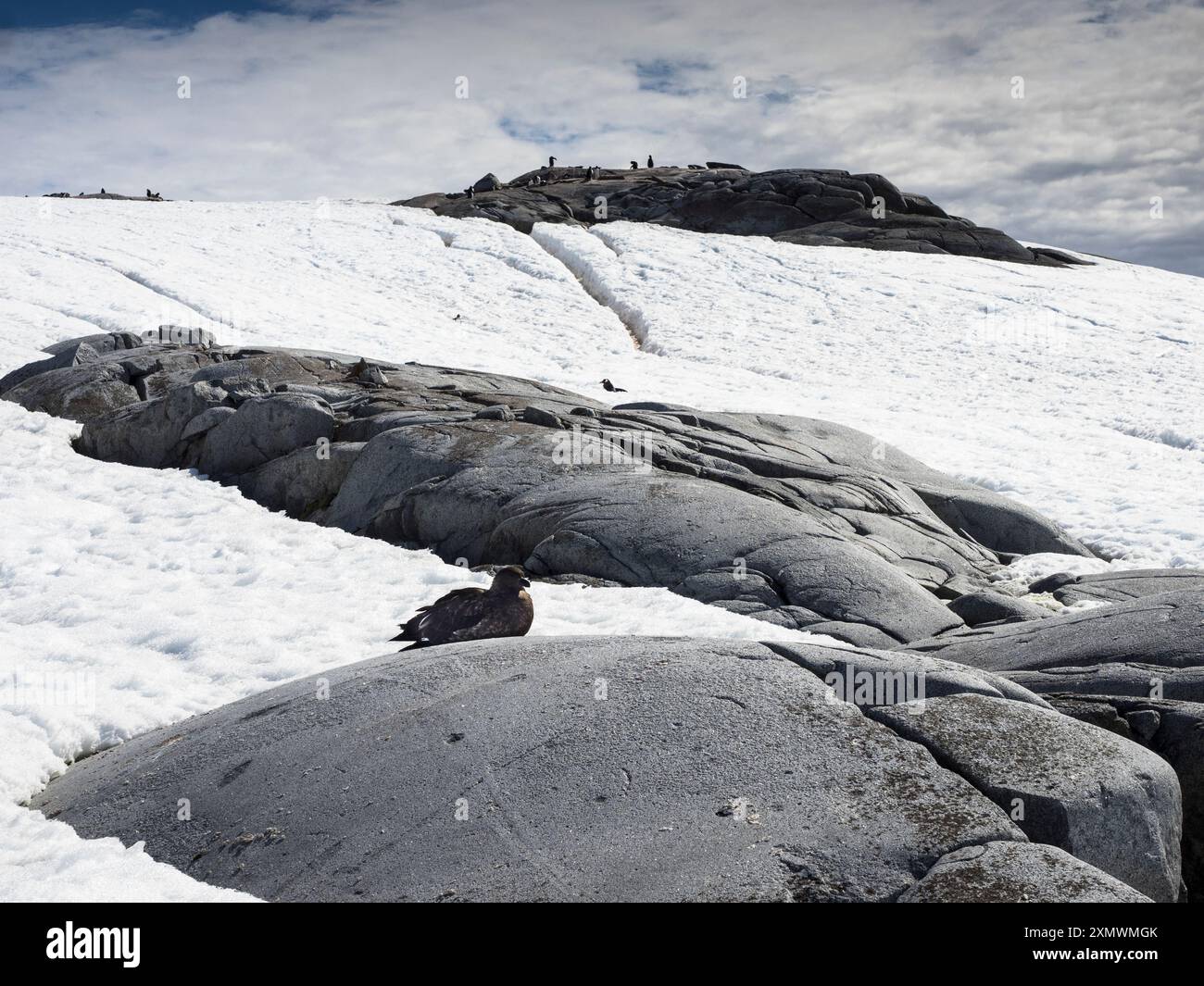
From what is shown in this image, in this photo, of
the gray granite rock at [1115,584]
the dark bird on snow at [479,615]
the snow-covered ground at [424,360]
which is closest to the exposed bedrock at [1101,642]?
the snow-covered ground at [424,360]

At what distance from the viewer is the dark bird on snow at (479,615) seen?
10133 mm

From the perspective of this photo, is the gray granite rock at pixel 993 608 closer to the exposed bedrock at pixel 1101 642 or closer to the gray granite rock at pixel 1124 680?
the exposed bedrock at pixel 1101 642

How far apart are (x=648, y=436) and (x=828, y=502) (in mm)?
3200

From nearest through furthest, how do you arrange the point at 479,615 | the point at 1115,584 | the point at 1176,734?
1. the point at 1176,734
2. the point at 479,615
3. the point at 1115,584

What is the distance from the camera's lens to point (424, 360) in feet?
89.5

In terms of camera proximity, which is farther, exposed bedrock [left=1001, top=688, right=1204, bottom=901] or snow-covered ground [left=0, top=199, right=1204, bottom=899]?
snow-covered ground [left=0, top=199, right=1204, bottom=899]

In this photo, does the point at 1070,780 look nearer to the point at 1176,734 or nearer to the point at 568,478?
the point at 1176,734

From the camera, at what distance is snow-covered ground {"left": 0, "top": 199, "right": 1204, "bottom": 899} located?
10000 millimetres

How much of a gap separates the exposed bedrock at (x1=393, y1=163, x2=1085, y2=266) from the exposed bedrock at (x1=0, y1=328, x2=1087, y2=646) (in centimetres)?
3106

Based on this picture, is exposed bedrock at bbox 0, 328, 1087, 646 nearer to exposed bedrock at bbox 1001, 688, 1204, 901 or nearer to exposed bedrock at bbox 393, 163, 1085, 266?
exposed bedrock at bbox 1001, 688, 1204, 901

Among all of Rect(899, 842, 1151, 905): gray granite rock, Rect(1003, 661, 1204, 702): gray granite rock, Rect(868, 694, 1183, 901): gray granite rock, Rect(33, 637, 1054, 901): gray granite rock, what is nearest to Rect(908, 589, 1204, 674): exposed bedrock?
Rect(1003, 661, 1204, 702): gray granite rock

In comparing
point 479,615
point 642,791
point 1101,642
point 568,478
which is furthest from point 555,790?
point 568,478

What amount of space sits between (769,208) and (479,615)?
48.0 m

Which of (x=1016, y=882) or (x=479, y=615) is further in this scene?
(x=479, y=615)
